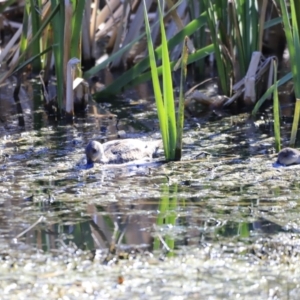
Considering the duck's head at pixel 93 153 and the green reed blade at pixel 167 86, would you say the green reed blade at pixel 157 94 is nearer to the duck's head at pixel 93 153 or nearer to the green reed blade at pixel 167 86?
the green reed blade at pixel 167 86

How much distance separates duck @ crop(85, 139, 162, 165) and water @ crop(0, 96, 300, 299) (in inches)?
3.1

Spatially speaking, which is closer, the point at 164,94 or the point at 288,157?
the point at 164,94

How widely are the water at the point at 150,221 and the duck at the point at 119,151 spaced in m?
0.08

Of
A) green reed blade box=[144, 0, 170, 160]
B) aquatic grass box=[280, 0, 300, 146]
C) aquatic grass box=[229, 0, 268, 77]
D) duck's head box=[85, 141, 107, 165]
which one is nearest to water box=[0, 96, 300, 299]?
duck's head box=[85, 141, 107, 165]

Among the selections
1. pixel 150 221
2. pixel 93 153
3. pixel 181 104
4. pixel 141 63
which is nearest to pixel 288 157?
pixel 181 104

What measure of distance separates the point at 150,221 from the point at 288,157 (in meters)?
1.19

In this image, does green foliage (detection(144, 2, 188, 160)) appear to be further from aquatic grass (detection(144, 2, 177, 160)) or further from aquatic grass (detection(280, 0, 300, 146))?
aquatic grass (detection(280, 0, 300, 146))

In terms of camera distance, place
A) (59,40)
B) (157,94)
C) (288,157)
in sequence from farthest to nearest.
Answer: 1. (59,40)
2. (288,157)
3. (157,94)

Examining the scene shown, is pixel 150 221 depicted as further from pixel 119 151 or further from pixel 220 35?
pixel 220 35

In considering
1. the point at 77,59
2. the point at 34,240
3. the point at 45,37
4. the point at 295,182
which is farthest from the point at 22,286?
the point at 45,37

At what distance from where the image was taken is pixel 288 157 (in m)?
4.46

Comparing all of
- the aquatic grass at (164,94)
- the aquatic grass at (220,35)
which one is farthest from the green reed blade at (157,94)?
the aquatic grass at (220,35)

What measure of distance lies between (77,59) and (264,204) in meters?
2.06

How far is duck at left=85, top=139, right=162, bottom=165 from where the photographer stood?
4602mm
